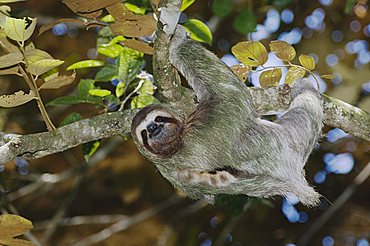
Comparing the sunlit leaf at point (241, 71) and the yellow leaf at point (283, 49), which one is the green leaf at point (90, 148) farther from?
the yellow leaf at point (283, 49)

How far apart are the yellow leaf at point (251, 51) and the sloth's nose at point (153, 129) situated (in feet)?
3.82

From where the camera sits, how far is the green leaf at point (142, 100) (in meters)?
7.41

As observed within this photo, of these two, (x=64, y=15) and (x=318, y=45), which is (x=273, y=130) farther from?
(x=64, y=15)

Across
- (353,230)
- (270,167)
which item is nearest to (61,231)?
(353,230)

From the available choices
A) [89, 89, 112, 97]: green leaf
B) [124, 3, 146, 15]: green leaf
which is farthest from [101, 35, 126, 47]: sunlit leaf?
[89, 89, 112, 97]: green leaf

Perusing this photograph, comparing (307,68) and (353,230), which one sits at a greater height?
(307,68)

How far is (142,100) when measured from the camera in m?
7.45

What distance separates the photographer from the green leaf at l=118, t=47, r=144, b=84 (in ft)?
24.1

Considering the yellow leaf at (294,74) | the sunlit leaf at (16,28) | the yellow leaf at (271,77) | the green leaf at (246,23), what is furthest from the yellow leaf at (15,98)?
the green leaf at (246,23)

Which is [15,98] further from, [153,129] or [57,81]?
[153,129]

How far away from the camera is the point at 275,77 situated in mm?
7102

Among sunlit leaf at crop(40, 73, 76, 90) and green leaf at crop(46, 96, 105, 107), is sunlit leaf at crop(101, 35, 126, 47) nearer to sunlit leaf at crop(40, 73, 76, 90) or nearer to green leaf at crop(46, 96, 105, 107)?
green leaf at crop(46, 96, 105, 107)

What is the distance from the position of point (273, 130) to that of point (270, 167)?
0.42 m

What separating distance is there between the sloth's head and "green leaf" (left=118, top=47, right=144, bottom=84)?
0.77 m
